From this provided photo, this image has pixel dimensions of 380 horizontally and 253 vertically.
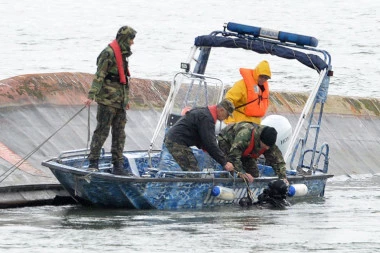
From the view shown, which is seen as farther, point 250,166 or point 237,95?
point 237,95

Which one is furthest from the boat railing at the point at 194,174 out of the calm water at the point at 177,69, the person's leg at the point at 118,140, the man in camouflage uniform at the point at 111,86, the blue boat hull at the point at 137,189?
the man in camouflage uniform at the point at 111,86

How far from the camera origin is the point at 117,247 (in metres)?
10.8

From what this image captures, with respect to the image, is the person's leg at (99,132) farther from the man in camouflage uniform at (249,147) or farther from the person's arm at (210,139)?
the man in camouflage uniform at (249,147)

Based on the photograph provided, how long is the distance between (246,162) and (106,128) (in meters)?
2.13

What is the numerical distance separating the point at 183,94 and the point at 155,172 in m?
1.53

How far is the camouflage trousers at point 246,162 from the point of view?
597 inches

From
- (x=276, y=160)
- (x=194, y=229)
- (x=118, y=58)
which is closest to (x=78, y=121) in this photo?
(x=118, y=58)

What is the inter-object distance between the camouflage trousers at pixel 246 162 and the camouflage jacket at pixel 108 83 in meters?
1.61

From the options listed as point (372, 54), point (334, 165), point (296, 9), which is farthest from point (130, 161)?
point (296, 9)

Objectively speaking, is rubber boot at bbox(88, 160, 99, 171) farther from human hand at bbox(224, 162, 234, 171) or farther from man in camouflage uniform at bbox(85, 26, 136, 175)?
human hand at bbox(224, 162, 234, 171)

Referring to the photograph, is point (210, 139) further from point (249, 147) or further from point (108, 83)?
point (108, 83)

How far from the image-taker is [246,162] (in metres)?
15.3

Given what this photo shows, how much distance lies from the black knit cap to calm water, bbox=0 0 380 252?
924mm

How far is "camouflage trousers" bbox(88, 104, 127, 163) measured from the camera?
1431 cm
